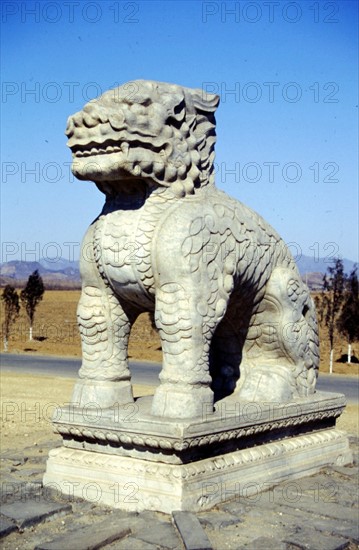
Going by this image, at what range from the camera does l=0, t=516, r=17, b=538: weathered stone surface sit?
369 cm

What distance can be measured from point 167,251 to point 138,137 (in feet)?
2.29

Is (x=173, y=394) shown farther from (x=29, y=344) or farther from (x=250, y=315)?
(x=29, y=344)

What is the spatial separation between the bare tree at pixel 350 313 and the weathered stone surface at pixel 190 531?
15098 millimetres

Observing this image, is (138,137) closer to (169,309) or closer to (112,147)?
(112,147)

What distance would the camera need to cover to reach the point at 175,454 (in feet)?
13.1

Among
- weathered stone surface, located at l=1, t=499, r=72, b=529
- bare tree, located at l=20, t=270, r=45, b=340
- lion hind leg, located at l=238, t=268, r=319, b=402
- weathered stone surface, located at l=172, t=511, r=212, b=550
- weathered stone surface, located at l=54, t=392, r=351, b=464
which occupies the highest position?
bare tree, located at l=20, t=270, r=45, b=340

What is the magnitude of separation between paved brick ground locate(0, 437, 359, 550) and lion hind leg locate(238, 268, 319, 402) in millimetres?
712

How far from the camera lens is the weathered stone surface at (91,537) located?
3.47 metres

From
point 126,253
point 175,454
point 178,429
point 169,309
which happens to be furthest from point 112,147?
point 175,454

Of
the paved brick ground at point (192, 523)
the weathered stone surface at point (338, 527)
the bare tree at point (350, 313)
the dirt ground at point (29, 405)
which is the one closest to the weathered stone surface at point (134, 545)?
the paved brick ground at point (192, 523)

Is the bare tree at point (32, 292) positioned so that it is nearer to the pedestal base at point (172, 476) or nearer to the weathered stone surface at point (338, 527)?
the pedestal base at point (172, 476)

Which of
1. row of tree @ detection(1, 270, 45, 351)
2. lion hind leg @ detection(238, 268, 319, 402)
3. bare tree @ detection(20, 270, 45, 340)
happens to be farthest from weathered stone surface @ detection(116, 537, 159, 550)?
bare tree @ detection(20, 270, 45, 340)

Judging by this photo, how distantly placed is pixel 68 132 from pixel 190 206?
34.1 inches

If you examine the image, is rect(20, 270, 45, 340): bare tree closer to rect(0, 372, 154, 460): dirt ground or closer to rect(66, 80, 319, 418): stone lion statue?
rect(0, 372, 154, 460): dirt ground
